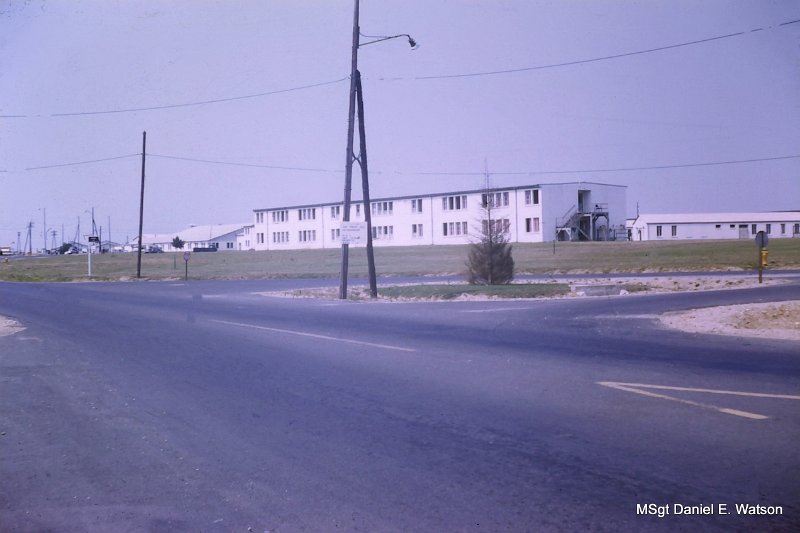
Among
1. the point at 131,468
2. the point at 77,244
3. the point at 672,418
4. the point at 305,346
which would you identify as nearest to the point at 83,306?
the point at 305,346

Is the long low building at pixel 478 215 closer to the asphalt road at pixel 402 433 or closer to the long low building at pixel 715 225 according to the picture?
the long low building at pixel 715 225

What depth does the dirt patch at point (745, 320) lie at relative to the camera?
15.2m

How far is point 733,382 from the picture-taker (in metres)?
9.61

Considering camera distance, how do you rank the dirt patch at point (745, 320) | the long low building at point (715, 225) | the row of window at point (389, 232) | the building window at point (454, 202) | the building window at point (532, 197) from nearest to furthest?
1. the dirt patch at point (745, 320)
2. the building window at point (532, 197)
3. the row of window at point (389, 232)
4. the building window at point (454, 202)
5. the long low building at point (715, 225)

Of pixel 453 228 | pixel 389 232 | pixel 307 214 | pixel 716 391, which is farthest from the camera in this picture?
pixel 307 214

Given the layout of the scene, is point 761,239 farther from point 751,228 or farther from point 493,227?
point 751,228

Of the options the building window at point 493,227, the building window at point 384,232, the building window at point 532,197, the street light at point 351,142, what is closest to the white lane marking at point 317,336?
the street light at point 351,142

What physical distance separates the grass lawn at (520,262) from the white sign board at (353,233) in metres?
11.4

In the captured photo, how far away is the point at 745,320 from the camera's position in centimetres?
1675

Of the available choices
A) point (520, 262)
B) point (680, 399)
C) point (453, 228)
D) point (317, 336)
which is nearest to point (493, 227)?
point (317, 336)

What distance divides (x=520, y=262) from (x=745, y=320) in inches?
1437

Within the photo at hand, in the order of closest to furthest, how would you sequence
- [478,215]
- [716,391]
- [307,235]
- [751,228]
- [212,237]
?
[716,391], [478,215], [751,228], [307,235], [212,237]

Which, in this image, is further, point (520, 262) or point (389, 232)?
point (389, 232)

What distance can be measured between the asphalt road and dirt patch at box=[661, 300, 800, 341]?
121 cm
